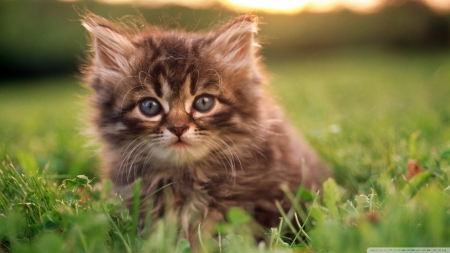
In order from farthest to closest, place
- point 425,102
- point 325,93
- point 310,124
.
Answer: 1. point 325,93
2. point 425,102
3. point 310,124

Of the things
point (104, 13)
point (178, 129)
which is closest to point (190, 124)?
point (178, 129)

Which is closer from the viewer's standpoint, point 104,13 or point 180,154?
point 180,154

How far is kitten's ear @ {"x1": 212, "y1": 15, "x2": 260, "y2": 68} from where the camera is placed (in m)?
1.95

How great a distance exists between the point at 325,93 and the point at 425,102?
1.70 meters

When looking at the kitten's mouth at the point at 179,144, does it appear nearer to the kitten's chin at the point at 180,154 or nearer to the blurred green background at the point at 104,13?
the kitten's chin at the point at 180,154

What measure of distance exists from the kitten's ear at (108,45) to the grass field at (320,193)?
0.30 metres

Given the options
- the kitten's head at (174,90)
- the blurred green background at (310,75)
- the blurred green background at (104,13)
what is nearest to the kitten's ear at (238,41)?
the kitten's head at (174,90)

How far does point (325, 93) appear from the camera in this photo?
5.86 meters

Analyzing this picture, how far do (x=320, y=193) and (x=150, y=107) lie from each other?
97 cm

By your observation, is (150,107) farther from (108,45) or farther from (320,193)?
(320,193)

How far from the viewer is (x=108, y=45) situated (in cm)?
199

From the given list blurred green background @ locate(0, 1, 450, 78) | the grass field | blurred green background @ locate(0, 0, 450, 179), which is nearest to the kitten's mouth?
the grass field

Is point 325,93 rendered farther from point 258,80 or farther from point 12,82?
point 12,82

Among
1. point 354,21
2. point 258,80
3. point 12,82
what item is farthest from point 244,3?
point 12,82
